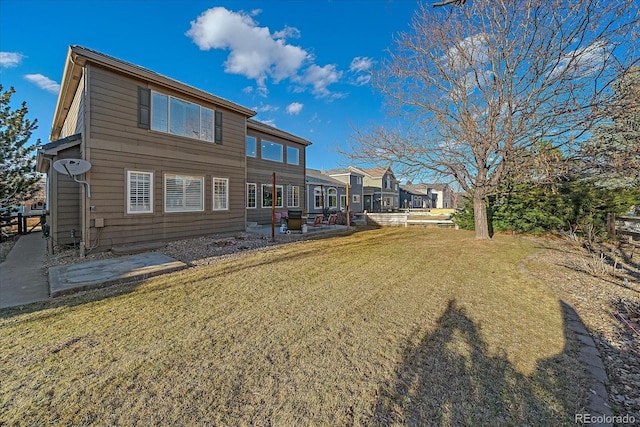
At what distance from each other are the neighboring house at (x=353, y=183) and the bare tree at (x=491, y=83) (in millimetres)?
18252

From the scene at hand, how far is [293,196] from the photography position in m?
15.9

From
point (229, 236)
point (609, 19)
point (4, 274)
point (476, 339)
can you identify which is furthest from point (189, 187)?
point (609, 19)

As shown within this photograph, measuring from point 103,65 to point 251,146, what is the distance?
268 inches

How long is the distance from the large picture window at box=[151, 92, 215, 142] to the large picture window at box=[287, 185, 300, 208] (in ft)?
20.7

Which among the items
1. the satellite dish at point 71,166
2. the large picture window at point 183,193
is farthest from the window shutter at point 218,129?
the satellite dish at point 71,166

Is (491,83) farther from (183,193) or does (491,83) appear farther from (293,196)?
(183,193)

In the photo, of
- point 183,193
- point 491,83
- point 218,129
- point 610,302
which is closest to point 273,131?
point 218,129

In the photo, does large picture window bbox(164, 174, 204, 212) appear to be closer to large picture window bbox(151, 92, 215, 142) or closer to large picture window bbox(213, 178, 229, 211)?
large picture window bbox(213, 178, 229, 211)

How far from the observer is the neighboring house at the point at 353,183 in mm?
29766

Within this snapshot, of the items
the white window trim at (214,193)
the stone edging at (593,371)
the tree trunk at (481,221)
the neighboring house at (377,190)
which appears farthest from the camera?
the neighboring house at (377,190)

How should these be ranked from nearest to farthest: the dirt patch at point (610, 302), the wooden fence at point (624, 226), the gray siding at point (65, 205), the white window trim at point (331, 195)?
1. the dirt patch at point (610, 302)
2. the gray siding at point (65, 205)
3. the wooden fence at point (624, 226)
4. the white window trim at point (331, 195)

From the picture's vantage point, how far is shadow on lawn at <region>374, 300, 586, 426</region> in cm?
201

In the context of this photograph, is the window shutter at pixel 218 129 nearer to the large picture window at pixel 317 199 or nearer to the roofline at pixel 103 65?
the roofline at pixel 103 65

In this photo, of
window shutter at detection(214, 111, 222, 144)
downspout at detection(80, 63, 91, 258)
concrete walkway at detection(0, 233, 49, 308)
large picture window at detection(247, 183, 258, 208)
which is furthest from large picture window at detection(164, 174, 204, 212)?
large picture window at detection(247, 183, 258, 208)
